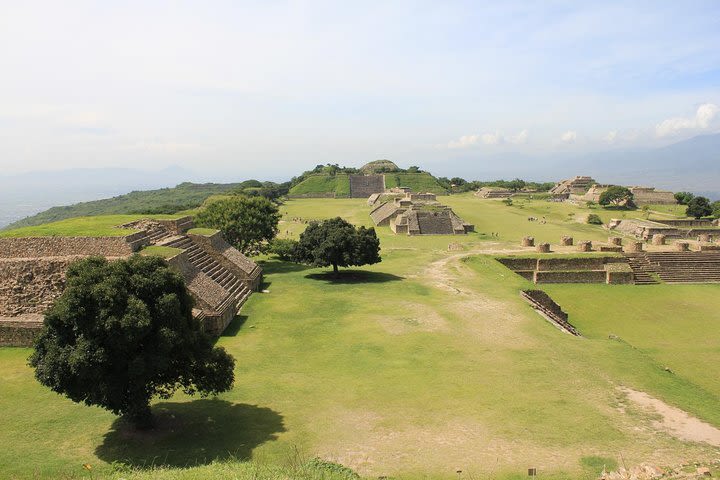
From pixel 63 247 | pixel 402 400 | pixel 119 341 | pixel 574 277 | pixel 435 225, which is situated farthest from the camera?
pixel 435 225

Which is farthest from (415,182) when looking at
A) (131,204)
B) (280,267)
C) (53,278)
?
(53,278)

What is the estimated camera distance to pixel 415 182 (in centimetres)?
9850

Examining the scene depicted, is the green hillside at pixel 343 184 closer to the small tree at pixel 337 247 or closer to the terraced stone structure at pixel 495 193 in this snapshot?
the terraced stone structure at pixel 495 193

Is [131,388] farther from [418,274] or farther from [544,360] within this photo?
[418,274]

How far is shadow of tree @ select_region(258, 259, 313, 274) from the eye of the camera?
2902 cm

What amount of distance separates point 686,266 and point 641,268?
132 inches

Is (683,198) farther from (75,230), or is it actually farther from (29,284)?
(29,284)

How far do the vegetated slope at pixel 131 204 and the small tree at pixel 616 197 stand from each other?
58.5 metres

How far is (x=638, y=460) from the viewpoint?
358 inches

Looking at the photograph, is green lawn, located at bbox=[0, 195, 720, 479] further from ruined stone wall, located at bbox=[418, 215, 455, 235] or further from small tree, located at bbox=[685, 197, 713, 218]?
small tree, located at bbox=[685, 197, 713, 218]

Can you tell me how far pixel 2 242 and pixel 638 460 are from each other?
20583 millimetres

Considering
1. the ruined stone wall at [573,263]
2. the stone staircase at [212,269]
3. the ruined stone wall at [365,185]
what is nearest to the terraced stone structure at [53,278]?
the stone staircase at [212,269]

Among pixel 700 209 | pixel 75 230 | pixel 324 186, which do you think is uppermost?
pixel 324 186

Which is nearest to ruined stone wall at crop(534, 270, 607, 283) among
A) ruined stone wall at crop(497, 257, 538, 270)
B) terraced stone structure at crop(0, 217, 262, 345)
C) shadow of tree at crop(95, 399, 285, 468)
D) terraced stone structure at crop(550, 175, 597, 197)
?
ruined stone wall at crop(497, 257, 538, 270)
